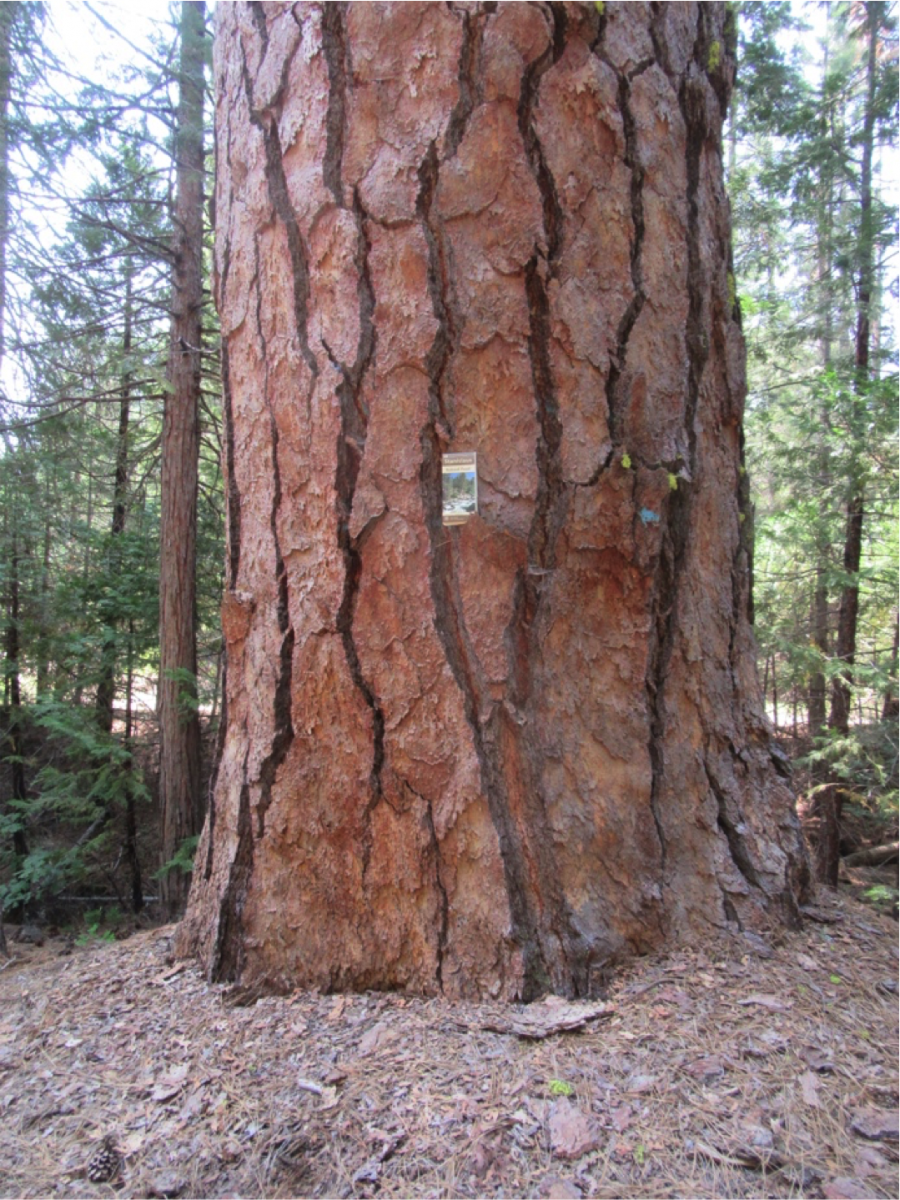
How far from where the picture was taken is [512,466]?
5.98 ft

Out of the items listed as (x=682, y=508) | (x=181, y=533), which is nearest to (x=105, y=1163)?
(x=682, y=508)

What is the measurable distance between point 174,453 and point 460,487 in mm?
6322

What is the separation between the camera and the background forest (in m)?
6.71

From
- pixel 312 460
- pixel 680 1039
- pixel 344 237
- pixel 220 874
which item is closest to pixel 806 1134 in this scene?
pixel 680 1039

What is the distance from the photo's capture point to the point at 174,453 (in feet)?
24.0

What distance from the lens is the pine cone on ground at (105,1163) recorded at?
4.36 ft

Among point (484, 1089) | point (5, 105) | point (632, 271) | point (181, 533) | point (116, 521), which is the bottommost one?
point (484, 1089)

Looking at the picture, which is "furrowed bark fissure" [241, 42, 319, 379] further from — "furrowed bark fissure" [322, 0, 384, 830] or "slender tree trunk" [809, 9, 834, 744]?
"slender tree trunk" [809, 9, 834, 744]

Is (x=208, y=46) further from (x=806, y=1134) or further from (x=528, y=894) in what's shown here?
(x=806, y=1134)

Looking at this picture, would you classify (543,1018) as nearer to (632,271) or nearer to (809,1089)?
(809,1089)

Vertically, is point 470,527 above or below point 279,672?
above

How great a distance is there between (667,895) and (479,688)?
0.77 metres

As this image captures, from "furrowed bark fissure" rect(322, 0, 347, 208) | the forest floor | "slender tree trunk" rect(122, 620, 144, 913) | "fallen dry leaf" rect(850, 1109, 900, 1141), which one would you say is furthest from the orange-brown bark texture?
"slender tree trunk" rect(122, 620, 144, 913)

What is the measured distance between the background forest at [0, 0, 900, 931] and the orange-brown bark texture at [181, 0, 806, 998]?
491cm
